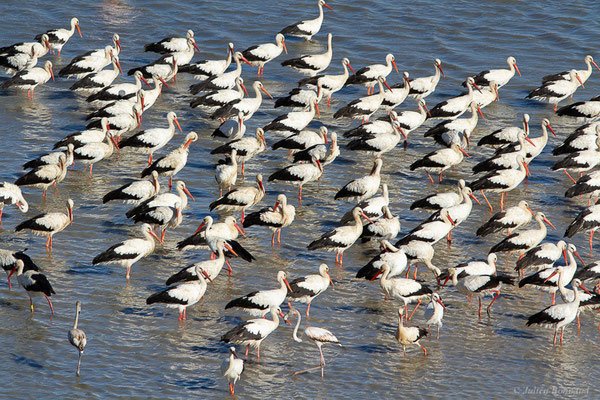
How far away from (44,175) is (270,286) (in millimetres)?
5896

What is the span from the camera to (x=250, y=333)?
13352 mm

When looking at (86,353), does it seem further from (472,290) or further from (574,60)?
(574,60)

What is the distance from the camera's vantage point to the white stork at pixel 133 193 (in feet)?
61.7

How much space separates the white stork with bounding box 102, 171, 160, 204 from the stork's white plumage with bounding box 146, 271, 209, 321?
14.9 feet

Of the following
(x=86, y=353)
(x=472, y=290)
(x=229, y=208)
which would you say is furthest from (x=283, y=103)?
(x=86, y=353)

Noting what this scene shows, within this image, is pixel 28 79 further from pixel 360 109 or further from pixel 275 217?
pixel 275 217

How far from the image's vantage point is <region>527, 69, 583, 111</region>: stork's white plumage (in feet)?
85.8

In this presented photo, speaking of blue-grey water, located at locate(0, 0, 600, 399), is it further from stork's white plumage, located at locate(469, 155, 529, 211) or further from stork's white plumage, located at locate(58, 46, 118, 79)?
stork's white plumage, located at locate(58, 46, 118, 79)

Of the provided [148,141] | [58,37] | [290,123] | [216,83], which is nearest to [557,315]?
[290,123]

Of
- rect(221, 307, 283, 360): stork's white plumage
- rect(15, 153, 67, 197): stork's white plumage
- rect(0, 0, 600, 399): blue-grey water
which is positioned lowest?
rect(0, 0, 600, 399): blue-grey water

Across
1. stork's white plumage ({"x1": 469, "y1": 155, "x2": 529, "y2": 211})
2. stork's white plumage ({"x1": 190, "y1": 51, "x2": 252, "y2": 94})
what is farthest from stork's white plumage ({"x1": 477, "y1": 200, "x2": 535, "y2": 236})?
stork's white plumage ({"x1": 190, "y1": 51, "x2": 252, "y2": 94})

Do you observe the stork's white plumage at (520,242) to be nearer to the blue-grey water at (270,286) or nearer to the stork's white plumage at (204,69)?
the blue-grey water at (270,286)

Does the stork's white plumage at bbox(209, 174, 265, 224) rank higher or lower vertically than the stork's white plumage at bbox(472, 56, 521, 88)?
lower

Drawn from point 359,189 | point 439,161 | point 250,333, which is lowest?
point 359,189
